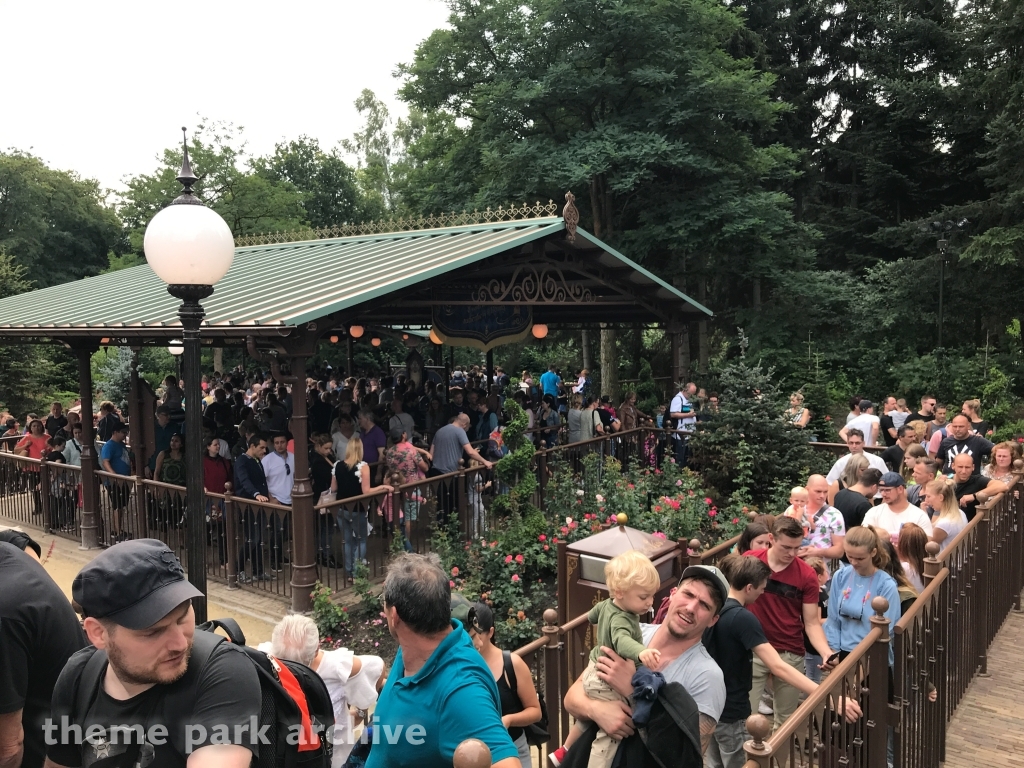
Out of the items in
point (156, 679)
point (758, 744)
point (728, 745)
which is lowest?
point (728, 745)

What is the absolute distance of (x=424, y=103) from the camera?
26938 millimetres

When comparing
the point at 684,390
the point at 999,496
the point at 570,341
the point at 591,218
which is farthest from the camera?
the point at 570,341

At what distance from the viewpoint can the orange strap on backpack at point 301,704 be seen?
2324mm

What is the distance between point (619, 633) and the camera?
9.84 ft

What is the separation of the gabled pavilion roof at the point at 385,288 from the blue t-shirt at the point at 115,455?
169 centimetres

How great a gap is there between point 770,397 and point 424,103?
19710 mm

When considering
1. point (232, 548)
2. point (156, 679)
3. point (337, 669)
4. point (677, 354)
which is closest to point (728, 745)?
point (337, 669)

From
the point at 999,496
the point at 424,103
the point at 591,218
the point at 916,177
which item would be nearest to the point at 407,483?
the point at 999,496

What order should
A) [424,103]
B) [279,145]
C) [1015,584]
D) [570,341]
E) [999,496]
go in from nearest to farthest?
1. [999,496]
2. [1015,584]
3. [424,103]
4. [570,341]
5. [279,145]

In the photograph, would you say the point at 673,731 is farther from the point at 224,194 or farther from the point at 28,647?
the point at 224,194

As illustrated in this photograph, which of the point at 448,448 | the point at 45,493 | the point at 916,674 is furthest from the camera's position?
the point at 45,493

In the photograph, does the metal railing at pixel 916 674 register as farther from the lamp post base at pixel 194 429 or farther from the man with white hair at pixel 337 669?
the lamp post base at pixel 194 429

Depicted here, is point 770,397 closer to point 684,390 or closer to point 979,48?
point 684,390

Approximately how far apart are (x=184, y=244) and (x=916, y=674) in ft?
16.4
